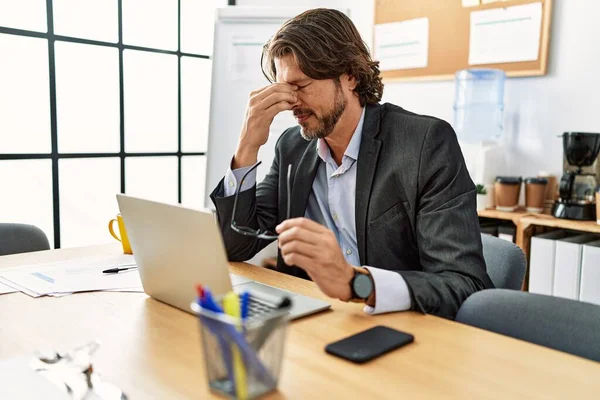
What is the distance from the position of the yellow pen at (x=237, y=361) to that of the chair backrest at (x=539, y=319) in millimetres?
556

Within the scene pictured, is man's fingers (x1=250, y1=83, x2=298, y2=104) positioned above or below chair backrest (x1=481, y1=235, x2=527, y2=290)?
above

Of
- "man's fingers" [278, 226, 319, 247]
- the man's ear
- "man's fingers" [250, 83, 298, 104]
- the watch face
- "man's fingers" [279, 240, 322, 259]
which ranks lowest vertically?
the watch face

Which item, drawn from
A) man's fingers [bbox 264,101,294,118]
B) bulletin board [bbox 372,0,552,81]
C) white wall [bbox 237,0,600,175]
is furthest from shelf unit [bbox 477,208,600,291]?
man's fingers [bbox 264,101,294,118]

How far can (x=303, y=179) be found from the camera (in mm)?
1607

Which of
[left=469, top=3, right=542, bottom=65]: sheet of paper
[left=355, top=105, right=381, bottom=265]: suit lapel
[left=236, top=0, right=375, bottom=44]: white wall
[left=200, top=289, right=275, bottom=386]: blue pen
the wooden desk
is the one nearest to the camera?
[left=200, top=289, right=275, bottom=386]: blue pen

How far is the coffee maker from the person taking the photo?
250 centimetres

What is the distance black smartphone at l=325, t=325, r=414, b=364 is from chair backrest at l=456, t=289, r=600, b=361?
0.67 feet

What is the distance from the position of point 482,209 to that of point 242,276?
183cm

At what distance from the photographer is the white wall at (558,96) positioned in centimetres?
265

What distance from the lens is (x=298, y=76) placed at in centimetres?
155

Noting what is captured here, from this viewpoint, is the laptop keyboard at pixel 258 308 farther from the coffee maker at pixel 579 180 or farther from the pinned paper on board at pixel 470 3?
the pinned paper on board at pixel 470 3

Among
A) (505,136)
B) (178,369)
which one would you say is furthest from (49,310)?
(505,136)

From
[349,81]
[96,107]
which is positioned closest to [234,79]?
[96,107]

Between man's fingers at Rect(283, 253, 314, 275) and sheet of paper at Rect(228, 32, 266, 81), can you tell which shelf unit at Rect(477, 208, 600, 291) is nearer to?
sheet of paper at Rect(228, 32, 266, 81)
